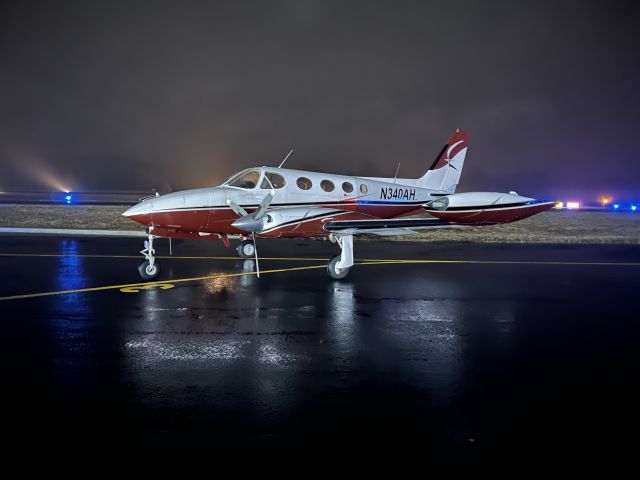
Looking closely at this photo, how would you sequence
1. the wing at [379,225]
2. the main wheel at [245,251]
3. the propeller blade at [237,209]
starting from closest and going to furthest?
the wing at [379,225], the propeller blade at [237,209], the main wheel at [245,251]

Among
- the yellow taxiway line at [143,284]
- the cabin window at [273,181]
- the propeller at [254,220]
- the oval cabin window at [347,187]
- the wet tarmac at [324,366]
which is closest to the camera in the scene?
the wet tarmac at [324,366]

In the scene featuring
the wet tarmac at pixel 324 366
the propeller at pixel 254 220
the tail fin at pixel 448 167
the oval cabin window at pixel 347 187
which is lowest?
the wet tarmac at pixel 324 366

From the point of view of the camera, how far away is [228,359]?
6.33 metres

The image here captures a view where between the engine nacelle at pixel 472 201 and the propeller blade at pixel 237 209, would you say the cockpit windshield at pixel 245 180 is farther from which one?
the engine nacelle at pixel 472 201

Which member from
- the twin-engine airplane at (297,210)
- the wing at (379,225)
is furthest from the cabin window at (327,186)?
the wing at (379,225)

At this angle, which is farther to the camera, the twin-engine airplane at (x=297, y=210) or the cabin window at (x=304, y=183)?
the cabin window at (x=304, y=183)

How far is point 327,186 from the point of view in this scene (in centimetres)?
1465

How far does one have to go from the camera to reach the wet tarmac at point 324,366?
4289mm

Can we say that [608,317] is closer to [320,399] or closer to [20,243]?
[320,399]

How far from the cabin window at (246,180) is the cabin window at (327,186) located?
231cm

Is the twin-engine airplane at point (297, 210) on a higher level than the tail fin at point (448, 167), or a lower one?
lower

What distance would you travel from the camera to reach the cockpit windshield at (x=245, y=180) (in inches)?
527

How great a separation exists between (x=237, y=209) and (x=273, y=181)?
1.60 metres

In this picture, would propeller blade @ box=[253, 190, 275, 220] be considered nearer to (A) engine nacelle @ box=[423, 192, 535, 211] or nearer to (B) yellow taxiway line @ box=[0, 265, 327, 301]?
(B) yellow taxiway line @ box=[0, 265, 327, 301]
